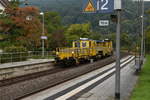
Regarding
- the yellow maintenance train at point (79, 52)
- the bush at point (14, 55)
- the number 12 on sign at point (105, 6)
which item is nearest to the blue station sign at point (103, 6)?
the number 12 on sign at point (105, 6)

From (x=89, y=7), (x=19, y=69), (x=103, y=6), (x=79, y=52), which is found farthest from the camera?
(x=79, y=52)

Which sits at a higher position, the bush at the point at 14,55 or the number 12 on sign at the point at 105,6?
the number 12 on sign at the point at 105,6

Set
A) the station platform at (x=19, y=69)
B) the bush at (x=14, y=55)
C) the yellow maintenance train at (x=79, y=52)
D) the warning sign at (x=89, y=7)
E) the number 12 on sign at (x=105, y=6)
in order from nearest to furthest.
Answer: the number 12 on sign at (x=105, y=6) < the warning sign at (x=89, y=7) < the station platform at (x=19, y=69) < the bush at (x=14, y=55) < the yellow maintenance train at (x=79, y=52)

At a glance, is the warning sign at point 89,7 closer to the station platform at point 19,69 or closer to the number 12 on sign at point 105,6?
the number 12 on sign at point 105,6

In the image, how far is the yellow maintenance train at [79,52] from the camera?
3122 cm

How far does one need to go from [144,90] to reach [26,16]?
2849 centimetres

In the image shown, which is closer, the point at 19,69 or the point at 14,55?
the point at 19,69

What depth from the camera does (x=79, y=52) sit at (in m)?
33.0

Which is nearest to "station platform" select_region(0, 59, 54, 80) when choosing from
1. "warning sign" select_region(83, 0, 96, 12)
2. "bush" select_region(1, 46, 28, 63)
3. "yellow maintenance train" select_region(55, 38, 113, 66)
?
"yellow maintenance train" select_region(55, 38, 113, 66)

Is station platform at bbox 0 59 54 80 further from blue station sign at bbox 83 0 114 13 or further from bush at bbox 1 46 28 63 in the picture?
blue station sign at bbox 83 0 114 13

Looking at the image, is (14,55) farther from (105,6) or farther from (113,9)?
(105,6)

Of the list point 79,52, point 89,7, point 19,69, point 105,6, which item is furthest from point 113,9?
point 79,52

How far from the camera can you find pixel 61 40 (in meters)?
58.1

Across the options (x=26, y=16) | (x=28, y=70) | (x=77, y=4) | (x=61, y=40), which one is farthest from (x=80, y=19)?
(x=28, y=70)
